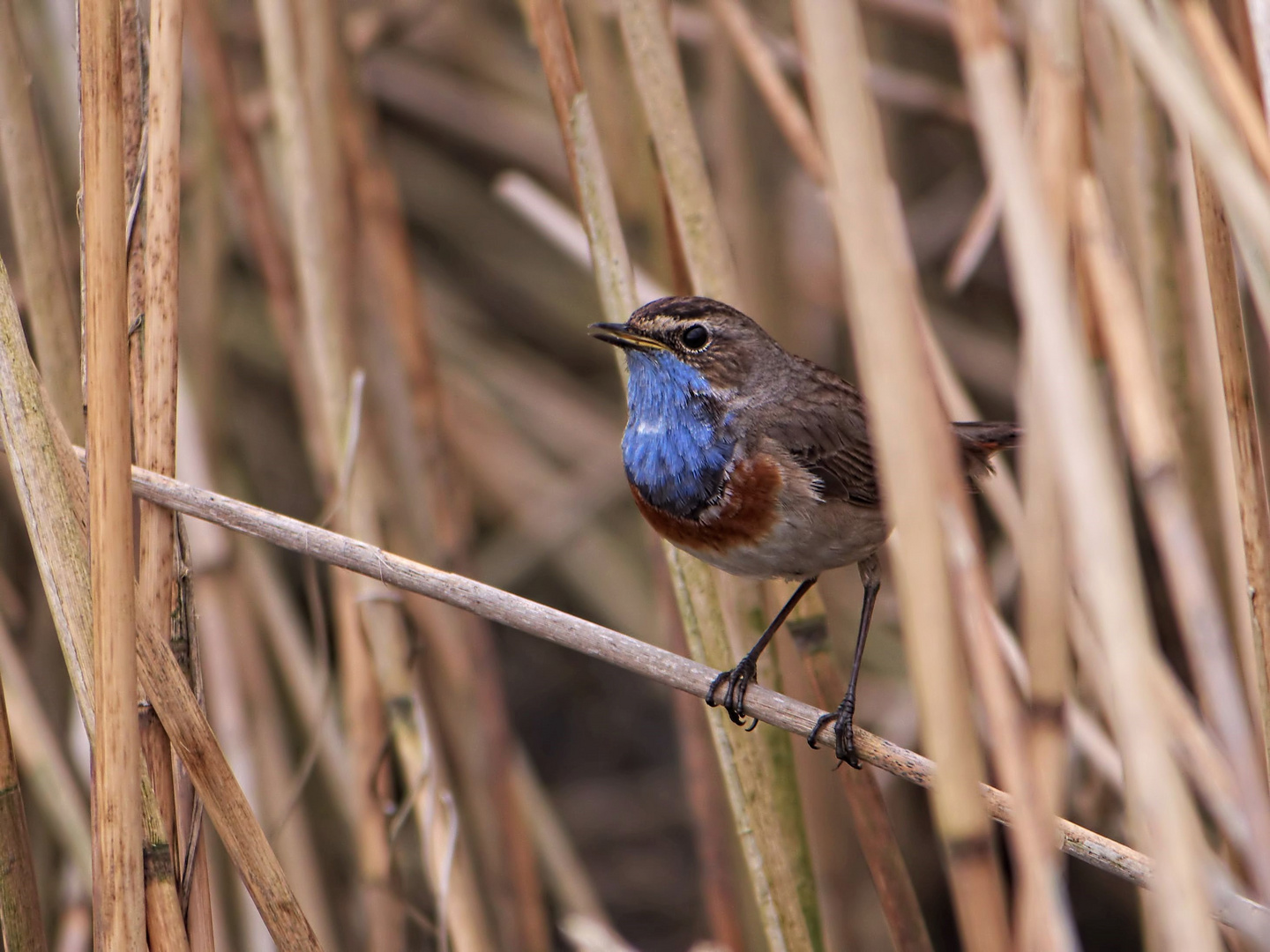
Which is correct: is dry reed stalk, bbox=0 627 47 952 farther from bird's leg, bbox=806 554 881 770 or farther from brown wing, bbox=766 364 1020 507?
brown wing, bbox=766 364 1020 507

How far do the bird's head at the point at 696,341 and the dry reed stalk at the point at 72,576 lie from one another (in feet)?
3.64

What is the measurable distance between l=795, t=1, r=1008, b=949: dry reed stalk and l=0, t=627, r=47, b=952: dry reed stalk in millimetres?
1546

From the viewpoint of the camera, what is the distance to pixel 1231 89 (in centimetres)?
153

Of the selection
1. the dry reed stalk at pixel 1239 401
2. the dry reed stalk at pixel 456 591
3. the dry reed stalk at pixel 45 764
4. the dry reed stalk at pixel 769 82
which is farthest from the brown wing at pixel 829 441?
the dry reed stalk at pixel 45 764

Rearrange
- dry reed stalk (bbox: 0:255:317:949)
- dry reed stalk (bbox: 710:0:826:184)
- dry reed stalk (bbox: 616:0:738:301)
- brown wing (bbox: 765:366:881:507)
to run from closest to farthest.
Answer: dry reed stalk (bbox: 0:255:317:949) → dry reed stalk (bbox: 616:0:738:301) → brown wing (bbox: 765:366:881:507) → dry reed stalk (bbox: 710:0:826:184)

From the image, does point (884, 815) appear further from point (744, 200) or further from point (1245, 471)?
point (744, 200)

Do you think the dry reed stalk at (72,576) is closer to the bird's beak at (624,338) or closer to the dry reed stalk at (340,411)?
the dry reed stalk at (340,411)

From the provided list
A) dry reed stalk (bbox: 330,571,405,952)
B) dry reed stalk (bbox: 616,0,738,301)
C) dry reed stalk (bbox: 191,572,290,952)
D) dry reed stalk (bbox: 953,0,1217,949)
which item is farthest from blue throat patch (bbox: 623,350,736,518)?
dry reed stalk (bbox: 953,0,1217,949)

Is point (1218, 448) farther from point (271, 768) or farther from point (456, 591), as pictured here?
point (271, 768)

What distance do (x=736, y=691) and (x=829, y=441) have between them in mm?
736

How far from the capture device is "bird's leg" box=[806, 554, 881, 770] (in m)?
2.38

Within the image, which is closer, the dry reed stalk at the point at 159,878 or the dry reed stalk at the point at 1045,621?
the dry reed stalk at the point at 1045,621

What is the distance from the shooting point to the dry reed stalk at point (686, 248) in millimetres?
2461

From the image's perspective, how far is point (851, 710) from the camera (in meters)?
2.68
